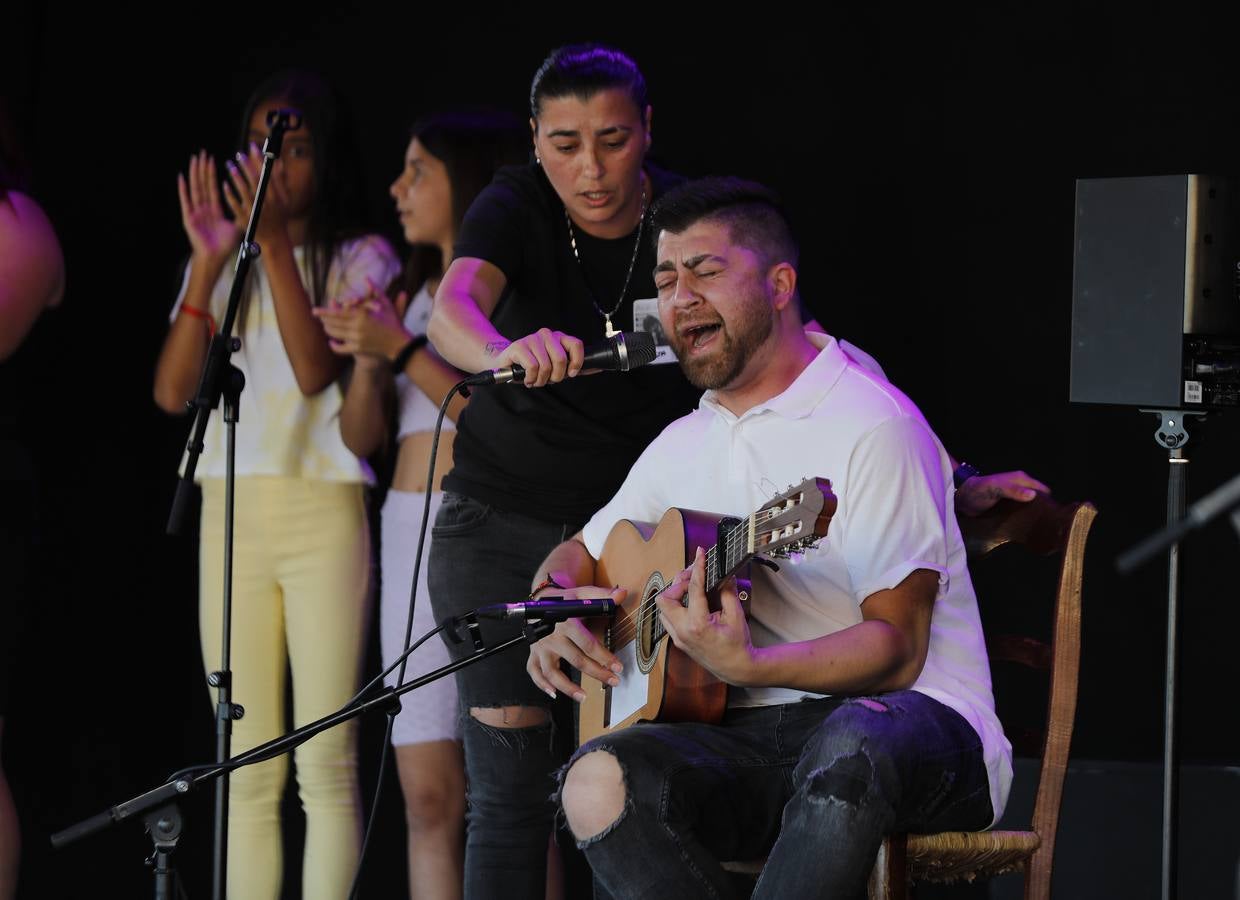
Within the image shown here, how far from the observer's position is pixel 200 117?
4.08 m

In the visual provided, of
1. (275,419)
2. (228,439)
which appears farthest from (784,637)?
(275,419)

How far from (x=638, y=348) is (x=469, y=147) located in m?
1.41

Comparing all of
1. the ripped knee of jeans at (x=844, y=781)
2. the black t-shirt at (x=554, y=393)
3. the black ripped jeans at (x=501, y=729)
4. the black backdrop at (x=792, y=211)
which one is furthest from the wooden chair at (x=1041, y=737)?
the black ripped jeans at (x=501, y=729)

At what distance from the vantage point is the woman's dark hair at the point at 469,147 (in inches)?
140

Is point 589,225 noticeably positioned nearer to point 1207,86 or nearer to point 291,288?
point 291,288

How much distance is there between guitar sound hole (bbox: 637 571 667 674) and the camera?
234cm

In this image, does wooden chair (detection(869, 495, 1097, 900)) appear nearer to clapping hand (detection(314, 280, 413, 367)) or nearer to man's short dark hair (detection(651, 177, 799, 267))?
man's short dark hair (detection(651, 177, 799, 267))

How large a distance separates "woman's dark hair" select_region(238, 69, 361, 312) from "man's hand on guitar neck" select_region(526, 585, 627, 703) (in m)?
1.36

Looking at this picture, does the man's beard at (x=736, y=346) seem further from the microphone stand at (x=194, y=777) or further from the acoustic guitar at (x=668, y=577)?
the microphone stand at (x=194, y=777)

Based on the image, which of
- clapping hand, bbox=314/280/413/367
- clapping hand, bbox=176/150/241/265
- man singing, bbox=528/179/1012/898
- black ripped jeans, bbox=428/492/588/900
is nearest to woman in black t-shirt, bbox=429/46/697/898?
black ripped jeans, bbox=428/492/588/900

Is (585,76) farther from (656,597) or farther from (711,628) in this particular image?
(711,628)

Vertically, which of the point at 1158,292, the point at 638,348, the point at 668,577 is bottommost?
the point at 668,577

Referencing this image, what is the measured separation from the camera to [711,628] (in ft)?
6.80

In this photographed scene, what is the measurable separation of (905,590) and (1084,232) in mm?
822
